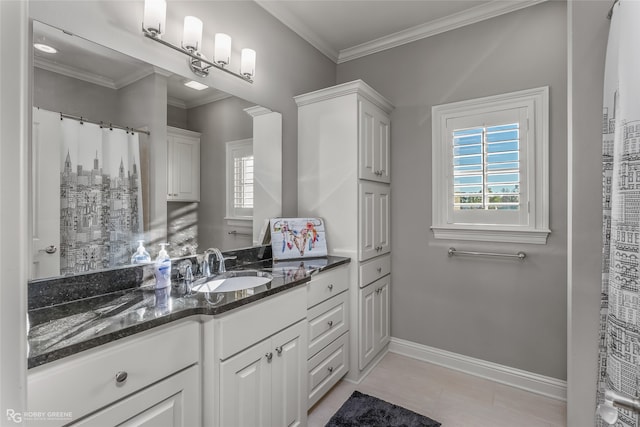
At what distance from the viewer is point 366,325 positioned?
233cm

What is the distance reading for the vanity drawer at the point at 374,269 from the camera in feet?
7.54

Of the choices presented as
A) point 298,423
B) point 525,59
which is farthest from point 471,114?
point 298,423

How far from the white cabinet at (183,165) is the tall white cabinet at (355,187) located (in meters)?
0.92

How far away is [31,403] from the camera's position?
776 millimetres

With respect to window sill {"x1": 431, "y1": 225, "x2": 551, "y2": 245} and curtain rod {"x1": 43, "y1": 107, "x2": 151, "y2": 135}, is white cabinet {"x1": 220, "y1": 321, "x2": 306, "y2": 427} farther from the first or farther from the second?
window sill {"x1": 431, "y1": 225, "x2": 551, "y2": 245}

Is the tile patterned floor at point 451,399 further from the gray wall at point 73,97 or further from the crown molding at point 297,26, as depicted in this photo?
the crown molding at point 297,26

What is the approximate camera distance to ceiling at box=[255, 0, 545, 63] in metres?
2.26

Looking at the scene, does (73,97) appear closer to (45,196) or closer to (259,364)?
(45,196)

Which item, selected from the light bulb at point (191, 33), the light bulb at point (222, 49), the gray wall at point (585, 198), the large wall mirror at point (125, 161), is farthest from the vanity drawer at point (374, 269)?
the light bulb at point (191, 33)

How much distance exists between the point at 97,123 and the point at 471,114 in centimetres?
240

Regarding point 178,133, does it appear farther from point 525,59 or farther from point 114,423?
point 525,59

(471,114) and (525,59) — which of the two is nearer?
(525,59)

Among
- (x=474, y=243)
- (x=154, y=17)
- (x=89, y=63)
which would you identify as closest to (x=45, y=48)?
(x=89, y=63)

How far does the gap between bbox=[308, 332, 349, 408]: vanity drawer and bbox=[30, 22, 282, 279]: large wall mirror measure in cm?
90
